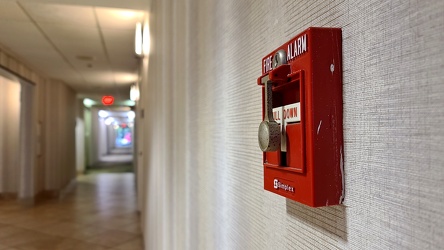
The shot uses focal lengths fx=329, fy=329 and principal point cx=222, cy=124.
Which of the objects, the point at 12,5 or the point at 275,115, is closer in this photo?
the point at 275,115

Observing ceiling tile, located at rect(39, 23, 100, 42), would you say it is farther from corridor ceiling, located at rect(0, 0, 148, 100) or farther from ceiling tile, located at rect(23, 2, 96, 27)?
ceiling tile, located at rect(23, 2, 96, 27)

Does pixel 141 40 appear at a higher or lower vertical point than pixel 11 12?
lower

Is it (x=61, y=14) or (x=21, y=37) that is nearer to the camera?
(x=61, y=14)

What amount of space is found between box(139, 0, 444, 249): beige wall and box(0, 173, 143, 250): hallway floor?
3815mm

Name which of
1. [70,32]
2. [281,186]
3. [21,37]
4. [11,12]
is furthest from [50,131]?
[281,186]

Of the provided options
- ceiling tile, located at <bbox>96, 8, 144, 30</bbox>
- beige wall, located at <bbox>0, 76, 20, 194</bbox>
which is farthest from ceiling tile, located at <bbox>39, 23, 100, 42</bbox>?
beige wall, located at <bbox>0, 76, 20, 194</bbox>

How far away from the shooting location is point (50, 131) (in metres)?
7.87

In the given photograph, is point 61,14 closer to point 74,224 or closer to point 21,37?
point 21,37

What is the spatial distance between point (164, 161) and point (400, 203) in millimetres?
1845

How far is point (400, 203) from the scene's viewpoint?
0.31m

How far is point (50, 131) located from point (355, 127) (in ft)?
28.3

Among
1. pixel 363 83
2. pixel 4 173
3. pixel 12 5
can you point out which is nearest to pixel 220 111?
pixel 363 83

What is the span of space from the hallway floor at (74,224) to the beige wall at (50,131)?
617 mm

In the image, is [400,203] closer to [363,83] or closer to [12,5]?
[363,83]
